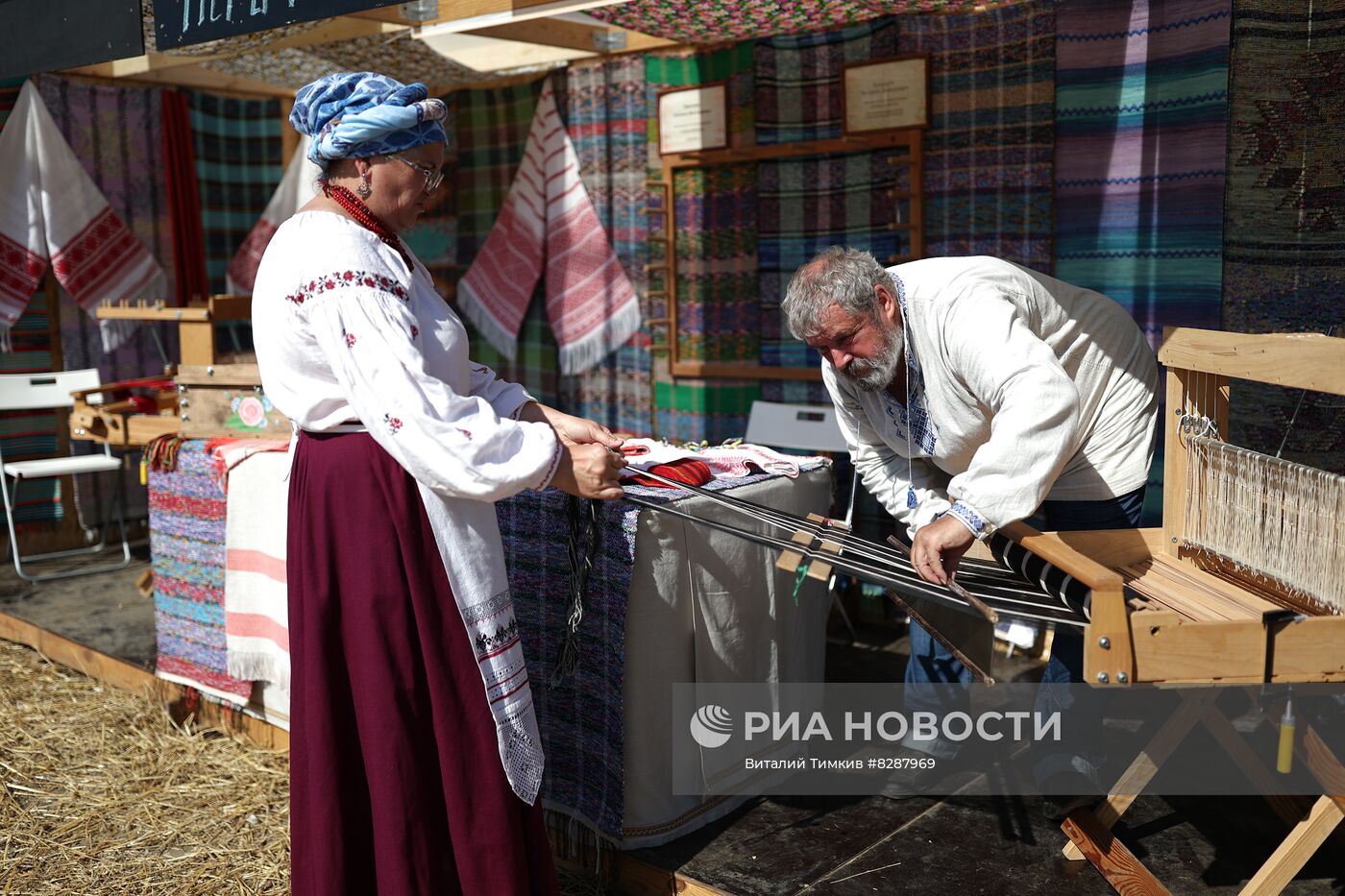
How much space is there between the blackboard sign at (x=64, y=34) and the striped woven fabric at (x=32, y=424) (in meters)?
2.22

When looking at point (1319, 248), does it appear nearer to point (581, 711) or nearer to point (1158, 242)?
point (1158, 242)

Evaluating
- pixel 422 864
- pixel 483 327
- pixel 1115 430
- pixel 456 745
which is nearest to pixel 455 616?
pixel 456 745

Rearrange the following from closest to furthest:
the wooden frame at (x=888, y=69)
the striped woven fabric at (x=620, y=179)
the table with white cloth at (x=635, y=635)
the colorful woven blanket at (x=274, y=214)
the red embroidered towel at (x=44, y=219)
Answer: the table with white cloth at (x=635, y=635) < the wooden frame at (x=888, y=69) < the striped woven fabric at (x=620, y=179) < the red embroidered towel at (x=44, y=219) < the colorful woven blanket at (x=274, y=214)

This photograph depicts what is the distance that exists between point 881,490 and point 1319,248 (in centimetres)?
158

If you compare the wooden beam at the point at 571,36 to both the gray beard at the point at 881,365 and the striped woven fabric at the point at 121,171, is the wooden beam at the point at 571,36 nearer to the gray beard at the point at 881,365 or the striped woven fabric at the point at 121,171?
the gray beard at the point at 881,365

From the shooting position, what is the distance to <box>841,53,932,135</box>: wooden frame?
4066mm

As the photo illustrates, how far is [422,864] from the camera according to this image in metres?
2.15

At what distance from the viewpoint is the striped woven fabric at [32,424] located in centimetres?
615

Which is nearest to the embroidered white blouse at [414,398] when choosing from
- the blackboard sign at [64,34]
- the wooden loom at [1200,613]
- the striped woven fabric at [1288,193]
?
the wooden loom at [1200,613]

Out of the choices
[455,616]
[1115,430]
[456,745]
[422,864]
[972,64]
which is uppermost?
[972,64]

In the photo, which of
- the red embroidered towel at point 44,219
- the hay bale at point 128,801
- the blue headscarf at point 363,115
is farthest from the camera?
the red embroidered towel at point 44,219

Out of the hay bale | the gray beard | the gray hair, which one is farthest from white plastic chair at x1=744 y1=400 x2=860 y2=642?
the hay bale

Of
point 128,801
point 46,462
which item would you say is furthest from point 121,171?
point 128,801

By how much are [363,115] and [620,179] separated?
11.0 feet
